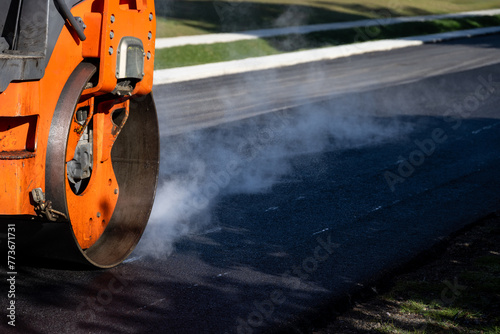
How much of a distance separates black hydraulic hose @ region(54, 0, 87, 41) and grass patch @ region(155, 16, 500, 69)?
13.2 meters

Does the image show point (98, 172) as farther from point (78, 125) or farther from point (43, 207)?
point (43, 207)

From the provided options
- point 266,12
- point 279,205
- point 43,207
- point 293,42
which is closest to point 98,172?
point 43,207

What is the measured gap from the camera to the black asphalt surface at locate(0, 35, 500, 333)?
465 cm

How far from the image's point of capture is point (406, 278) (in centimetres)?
532

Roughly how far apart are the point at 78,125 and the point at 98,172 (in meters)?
0.45

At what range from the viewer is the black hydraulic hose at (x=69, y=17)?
408cm

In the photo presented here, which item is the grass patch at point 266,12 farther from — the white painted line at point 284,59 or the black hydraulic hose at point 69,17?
the black hydraulic hose at point 69,17

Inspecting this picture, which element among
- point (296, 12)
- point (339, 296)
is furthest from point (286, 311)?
point (296, 12)

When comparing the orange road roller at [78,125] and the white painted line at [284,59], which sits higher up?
the white painted line at [284,59]

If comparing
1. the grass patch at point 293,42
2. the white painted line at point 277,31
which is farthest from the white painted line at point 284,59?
the white painted line at point 277,31

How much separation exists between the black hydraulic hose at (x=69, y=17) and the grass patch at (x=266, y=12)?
61.1ft

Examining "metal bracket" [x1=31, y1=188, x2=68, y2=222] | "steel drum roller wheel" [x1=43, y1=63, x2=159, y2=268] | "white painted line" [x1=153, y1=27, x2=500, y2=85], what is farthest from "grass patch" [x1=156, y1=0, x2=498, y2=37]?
"metal bracket" [x1=31, y1=188, x2=68, y2=222]

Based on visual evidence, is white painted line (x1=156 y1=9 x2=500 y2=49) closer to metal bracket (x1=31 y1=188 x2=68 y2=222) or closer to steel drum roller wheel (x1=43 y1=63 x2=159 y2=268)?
steel drum roller wheel (x1=43 y1=63 x2=159 y2=268)

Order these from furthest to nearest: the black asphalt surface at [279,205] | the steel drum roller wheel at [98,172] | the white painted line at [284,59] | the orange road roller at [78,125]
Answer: the white painted line at [284,59]
the black asphalt surface at [279,205]
the steel drum roller wheel at [98,172]
the orange road roller at [78,125]
